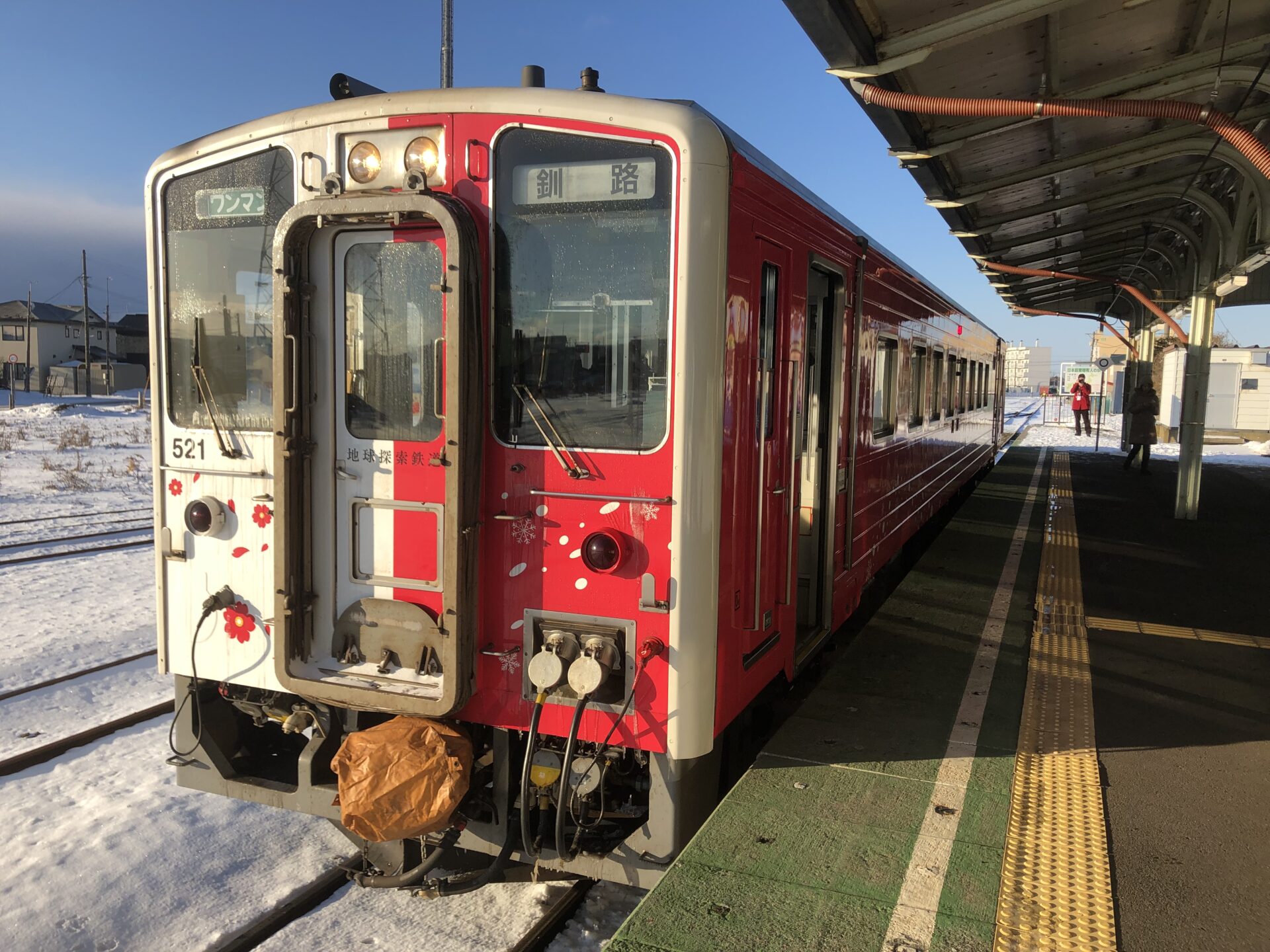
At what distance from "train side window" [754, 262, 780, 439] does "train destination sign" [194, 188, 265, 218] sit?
6.65 feet

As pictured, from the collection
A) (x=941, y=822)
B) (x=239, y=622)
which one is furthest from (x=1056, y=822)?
(x=239, y=622)

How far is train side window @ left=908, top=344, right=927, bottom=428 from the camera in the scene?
307 inches

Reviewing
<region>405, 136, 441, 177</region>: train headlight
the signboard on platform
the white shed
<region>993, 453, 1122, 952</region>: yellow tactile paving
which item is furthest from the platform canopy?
the signboard on platform

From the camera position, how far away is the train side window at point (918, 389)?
25.6 feet

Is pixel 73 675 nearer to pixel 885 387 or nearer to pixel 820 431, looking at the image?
pixel 820 431

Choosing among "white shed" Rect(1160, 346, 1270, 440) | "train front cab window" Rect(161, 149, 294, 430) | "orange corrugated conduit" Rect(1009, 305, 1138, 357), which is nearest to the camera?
"train front cab window" Rect(161, 149, 294, 430)

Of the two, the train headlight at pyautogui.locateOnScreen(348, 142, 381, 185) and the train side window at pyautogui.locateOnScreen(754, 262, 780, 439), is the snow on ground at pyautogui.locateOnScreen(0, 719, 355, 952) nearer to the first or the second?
the train side window at pyautogui.locateOnScreen(754, 262, 780, 439)

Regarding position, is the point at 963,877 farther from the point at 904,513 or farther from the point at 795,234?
the point at 904,513

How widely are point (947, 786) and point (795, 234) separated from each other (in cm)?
248

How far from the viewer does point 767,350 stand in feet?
12.9

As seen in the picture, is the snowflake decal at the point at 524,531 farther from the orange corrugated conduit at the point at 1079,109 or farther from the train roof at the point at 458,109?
the orange corrugated conduit at the point at 1079,109

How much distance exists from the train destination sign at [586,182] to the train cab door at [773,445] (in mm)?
693

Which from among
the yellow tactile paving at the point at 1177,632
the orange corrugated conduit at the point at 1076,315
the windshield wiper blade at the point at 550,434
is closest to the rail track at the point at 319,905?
the windshield wiper blade at the point at 550,434

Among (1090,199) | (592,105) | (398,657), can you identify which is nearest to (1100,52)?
(1090,199)
